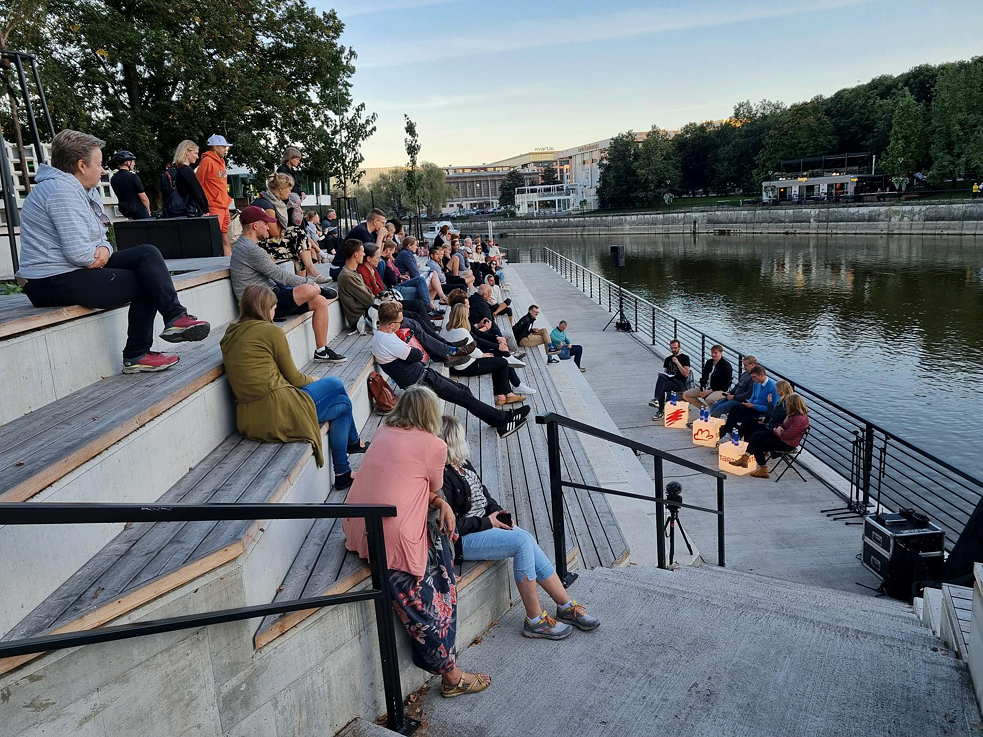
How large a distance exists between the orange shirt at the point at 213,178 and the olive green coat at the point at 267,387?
187 inches

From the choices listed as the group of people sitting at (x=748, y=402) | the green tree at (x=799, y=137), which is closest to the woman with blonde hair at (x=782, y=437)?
the group of people sitting at (x=748, y=402)

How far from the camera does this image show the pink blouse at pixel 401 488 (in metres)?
2.76

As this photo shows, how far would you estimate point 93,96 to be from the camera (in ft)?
58.5

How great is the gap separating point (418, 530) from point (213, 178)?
21.5 ft

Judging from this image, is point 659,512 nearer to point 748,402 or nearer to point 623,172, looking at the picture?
point 748,402

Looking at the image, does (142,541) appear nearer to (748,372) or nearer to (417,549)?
(417,549)

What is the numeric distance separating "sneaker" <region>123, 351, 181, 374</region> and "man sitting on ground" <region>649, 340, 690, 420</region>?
838cm

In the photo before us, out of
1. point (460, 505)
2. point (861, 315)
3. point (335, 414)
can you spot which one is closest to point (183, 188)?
point (335, 414)

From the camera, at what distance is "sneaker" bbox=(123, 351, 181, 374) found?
13.3ft

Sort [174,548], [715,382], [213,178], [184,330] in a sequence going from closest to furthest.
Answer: [174,548]
[184,330]
[213,178]
[715,382]

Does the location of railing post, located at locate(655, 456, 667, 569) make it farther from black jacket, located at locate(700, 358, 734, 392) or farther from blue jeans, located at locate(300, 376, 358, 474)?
black jacket, located at locate(700, 358, 734, 392)

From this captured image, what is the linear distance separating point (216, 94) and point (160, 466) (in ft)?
57.8

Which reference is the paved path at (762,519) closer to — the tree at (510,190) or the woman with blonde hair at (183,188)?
the woman with blonde hair at (183,188)

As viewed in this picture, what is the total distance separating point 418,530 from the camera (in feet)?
9.25
